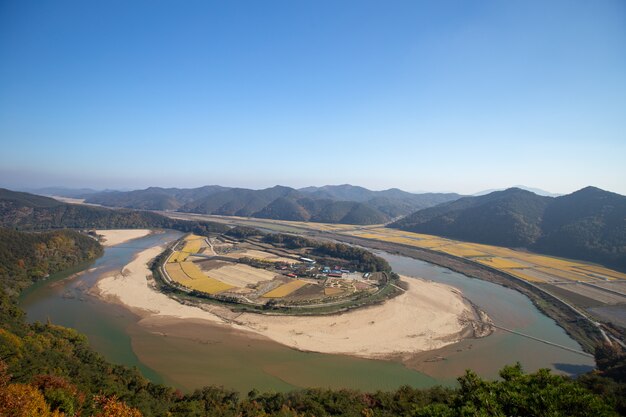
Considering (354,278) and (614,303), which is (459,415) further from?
(614,303)

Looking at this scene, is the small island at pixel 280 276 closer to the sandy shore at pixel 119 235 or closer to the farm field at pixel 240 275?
the farm field at pixel 240 275

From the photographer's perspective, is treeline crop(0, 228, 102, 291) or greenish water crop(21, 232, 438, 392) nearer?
greenish water crop(21, 232, 438, 392)

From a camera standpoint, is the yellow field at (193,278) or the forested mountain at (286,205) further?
the forested mountain at (286,205)

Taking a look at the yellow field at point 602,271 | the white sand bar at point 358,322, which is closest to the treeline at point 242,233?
the white sand bar at point 358,322

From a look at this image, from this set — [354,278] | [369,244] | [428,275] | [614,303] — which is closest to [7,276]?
[354,278]

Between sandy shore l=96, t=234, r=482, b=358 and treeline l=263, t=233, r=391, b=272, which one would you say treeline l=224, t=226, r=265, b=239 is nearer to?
treeline l=263, t=233, r=391, b=272

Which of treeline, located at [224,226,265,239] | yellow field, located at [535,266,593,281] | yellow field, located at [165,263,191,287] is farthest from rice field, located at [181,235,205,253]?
yellow field, located at [535,266,593,281]

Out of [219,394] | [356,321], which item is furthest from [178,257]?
[219,394]

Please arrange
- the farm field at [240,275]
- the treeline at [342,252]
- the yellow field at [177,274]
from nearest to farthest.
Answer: the yellow field at [177,274], the farm field at [240,275], the treeline at [342,252]
